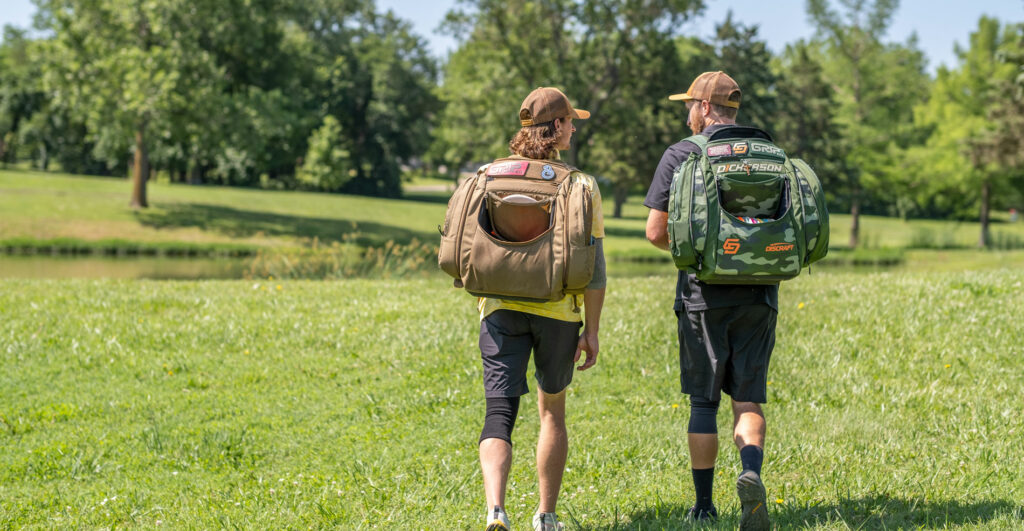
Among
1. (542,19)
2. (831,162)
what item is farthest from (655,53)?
(831,162)

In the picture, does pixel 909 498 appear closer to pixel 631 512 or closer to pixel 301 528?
pixel 631 512

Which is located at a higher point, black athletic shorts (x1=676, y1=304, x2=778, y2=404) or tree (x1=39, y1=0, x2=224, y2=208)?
tree (x1=39, y1=0, x2=224, y2=208)

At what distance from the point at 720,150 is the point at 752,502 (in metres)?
1.63

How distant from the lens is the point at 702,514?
4.48 metres

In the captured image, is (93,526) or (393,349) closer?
(93,526)

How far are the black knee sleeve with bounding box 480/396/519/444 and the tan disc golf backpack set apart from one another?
0.52 metres

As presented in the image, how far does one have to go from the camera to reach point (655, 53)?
4025 cm

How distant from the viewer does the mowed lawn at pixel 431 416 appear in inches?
194

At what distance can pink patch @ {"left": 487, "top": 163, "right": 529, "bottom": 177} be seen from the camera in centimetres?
397

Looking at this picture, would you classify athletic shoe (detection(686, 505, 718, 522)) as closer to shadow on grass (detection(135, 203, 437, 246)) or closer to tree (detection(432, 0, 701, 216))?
shadow on grass (detection(135, 203, 437, 246))

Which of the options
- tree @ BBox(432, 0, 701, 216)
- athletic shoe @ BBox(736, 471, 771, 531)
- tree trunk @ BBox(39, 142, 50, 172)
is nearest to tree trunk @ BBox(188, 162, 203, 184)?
tree trunk @ BBox(39, 142, 50, 172)

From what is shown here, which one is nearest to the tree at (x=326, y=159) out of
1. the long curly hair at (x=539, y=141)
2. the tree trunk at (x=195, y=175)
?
the tree trunk at (x=195, y=175)

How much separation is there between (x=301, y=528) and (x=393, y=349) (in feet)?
12.6

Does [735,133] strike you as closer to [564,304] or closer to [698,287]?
[698,287]
